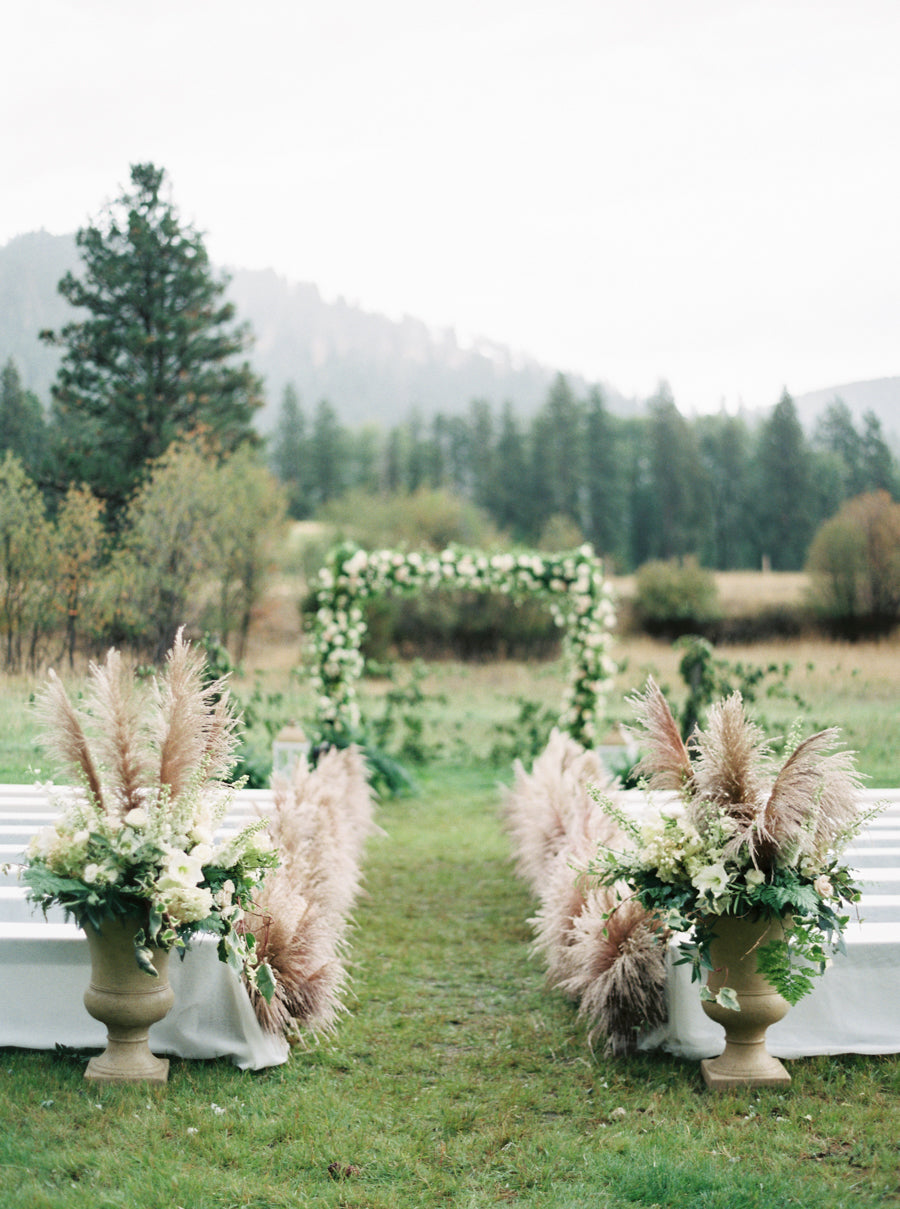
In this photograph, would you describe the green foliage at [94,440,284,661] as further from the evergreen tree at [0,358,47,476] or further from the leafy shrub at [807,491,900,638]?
the leafy shrub at [807,491,900,638]

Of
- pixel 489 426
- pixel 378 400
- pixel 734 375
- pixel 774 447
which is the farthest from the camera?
pixel 378 400

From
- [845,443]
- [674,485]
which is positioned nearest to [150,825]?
[845,443]

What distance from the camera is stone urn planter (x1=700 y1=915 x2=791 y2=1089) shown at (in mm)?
2857

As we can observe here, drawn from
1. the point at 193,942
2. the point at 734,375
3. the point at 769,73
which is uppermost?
the point at 769,73

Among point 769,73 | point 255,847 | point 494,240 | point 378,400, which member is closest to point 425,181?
point 494,240

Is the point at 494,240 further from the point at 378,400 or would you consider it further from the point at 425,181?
the point at 378,400

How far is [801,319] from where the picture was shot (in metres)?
9.48

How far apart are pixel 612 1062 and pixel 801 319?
802 centimetres

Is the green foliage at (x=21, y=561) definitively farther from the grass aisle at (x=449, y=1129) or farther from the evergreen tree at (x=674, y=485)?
the evergreen tree at (x=674, y=485)

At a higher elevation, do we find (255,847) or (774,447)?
(774,447)

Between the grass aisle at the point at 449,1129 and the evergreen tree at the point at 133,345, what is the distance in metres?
5.98

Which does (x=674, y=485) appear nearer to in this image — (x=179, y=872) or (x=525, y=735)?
(x=525, y=735)

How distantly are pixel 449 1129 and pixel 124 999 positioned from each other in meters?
0.99

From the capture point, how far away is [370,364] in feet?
110
